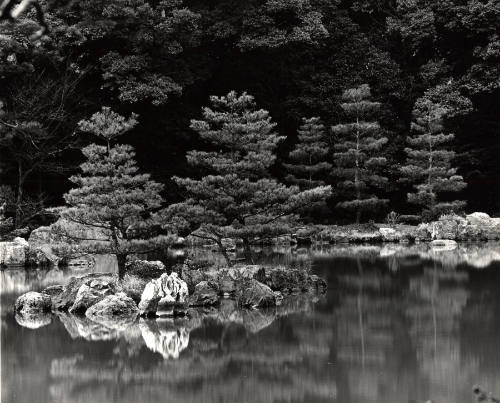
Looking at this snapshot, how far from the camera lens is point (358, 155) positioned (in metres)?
24.1

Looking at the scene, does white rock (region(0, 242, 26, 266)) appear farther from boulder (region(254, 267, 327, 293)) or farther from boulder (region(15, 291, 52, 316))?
boulder (region(254, 267, 327, 293))

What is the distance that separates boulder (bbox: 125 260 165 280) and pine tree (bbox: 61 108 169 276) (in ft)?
0.86

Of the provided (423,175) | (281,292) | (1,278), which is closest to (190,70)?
(423,175)

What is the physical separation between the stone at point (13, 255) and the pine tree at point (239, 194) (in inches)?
215

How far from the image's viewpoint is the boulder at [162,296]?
10.4 m

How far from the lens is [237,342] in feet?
27.7

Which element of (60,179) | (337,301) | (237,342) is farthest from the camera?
(60,179)

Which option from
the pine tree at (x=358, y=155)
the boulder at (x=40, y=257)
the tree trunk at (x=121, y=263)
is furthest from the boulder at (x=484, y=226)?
the tree trunk at (x=121, y=263)

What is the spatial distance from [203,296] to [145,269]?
1.47 m

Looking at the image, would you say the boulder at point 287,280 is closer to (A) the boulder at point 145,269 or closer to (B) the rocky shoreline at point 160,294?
(B) the rocky shoreline at point 160,294

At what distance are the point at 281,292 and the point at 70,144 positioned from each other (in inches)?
444

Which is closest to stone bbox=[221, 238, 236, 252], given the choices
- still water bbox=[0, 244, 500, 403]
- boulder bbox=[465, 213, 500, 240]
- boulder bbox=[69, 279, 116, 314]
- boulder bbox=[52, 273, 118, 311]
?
boulder bbox=[465, 213, 500, 240]

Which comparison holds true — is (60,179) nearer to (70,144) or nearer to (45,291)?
(70,144)

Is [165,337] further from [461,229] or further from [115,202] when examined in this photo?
[461,229]
